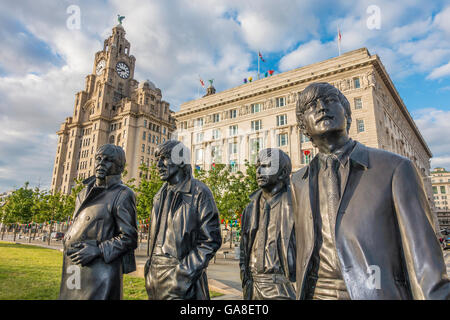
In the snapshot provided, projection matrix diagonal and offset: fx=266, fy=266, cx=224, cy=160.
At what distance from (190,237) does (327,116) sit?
2.13 metres

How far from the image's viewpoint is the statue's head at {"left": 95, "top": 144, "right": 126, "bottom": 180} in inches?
147

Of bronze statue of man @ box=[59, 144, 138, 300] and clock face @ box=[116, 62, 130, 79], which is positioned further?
clock face @ box=[116, 62, 130, 79]

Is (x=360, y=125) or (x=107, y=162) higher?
(x=360, y=125)

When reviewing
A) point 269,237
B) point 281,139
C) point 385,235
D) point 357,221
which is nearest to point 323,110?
point 357,221

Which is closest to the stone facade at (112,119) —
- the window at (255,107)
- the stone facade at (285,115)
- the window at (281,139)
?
the stone facade at (285,115)

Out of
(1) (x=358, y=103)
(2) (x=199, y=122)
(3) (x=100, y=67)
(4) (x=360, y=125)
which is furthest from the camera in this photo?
(3) (x=100, y=67)

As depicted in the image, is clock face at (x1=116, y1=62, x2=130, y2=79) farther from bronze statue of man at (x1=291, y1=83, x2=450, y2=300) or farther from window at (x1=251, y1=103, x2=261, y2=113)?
bronze statue of man at (x1=291, y1=83, x2=450, y2=300)

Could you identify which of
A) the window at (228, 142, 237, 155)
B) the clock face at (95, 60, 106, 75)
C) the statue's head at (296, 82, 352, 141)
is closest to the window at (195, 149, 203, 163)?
the window at (228, 142, 237, 155)

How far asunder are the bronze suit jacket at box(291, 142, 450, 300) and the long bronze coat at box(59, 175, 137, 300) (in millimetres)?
2387

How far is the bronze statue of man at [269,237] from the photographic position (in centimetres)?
295

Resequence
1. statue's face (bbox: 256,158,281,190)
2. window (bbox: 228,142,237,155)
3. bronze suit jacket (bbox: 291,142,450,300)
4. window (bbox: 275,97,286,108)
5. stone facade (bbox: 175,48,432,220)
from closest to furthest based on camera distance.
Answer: bronze suit jacket (bbox: 291,142,450,300)
statue's face (bbox: 256,158,281,190)
stone facade (bbox: 175,48,432,220)
window (bbox: 275,97,286,108)
window (bbox: 228,142,237,155)

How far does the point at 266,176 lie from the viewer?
343 centimetres

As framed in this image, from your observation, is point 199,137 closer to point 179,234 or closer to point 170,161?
point 170,161
